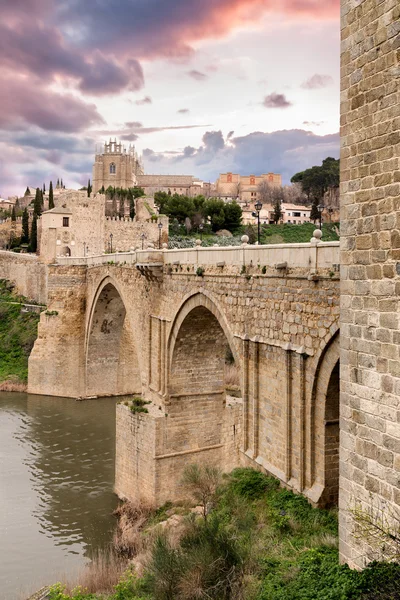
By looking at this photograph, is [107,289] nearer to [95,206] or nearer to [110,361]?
[110,361]

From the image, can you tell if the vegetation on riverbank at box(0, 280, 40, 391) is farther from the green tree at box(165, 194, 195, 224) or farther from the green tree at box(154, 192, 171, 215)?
the green tree at box(154, 192, 171, 215)

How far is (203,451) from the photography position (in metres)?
14.6

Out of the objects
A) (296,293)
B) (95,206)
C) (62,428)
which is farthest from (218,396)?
(95,206)

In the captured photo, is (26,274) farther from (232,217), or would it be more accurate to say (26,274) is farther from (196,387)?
(196,387)

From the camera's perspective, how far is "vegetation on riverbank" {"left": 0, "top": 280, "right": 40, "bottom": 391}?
26000 mm

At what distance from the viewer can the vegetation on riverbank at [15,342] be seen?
26.0 meters

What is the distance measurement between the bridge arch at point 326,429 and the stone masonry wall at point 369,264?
2.91m

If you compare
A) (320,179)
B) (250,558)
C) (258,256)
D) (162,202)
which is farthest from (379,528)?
(320,179)

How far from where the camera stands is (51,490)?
15.4m

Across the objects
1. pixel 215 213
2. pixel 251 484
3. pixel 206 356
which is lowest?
pixel 251 484

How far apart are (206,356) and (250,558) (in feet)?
27.6

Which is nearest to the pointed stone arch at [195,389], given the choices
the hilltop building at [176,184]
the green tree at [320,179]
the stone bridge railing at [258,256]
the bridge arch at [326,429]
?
the stone bridge railing at [258,256]

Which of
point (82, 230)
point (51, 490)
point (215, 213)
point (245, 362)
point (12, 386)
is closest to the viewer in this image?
point (245, 362)

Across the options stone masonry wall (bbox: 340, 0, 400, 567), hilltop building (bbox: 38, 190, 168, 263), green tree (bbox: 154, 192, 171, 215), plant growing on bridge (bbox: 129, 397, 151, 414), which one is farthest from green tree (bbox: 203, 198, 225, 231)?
stone masonry wall (bbox: 340, 0, 400, 567)
